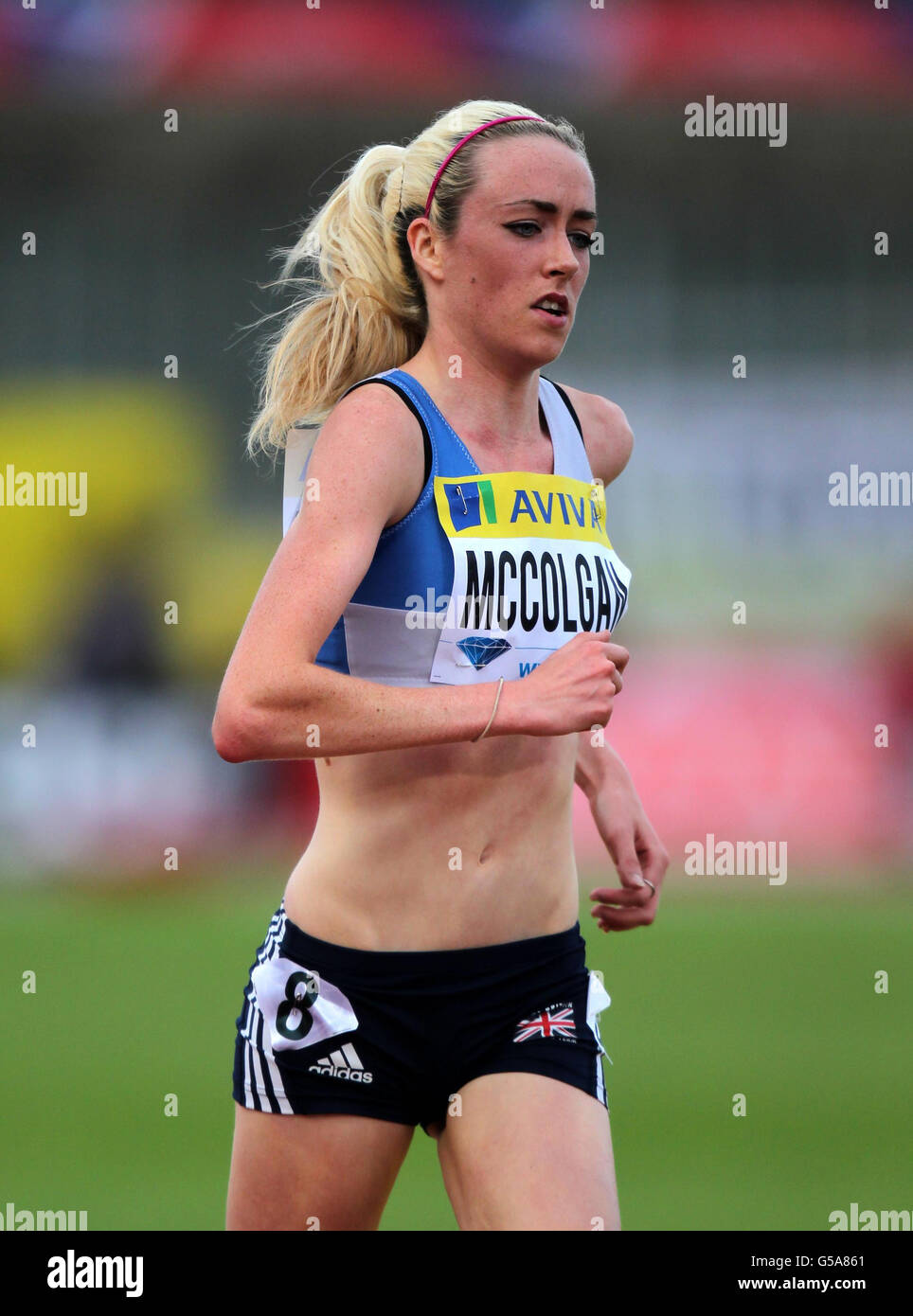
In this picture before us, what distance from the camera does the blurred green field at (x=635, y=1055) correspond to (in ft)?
14.4

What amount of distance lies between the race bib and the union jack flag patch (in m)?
0.49

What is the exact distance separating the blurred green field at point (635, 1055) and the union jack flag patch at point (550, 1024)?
1827 millimetres

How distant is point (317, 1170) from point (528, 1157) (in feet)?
1.04

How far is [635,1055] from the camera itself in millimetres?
5887

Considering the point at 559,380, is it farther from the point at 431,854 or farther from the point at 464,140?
the point at 431,854

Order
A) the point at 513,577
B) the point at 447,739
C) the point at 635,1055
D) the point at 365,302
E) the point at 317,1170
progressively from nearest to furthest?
the point at 447,739, the point at 317,1170, the point at 513,577, the point at 365,302, the point at 635,1055

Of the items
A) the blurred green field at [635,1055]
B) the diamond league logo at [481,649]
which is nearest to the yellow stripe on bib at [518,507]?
the diamond league logo at [481,649]

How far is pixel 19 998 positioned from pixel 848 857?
4.84 m

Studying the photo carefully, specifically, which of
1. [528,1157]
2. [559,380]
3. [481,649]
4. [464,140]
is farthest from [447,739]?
[559,380]

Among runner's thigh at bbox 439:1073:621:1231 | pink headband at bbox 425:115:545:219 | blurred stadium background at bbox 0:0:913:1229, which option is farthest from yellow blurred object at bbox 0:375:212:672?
runner's thigh at bbox 439:1073:621:1231

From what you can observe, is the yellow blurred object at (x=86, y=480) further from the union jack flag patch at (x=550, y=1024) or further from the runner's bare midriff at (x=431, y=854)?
the union jack flag patch at (x=550, y=1024)

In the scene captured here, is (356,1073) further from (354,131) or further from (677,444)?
(354,131)

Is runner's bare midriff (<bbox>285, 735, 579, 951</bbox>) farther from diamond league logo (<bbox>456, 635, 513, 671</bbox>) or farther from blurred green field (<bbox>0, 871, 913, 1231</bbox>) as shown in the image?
blurred green field (<bbox>0, 871, 913, 1231</bbox>)

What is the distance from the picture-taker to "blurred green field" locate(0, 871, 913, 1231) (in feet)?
14.4
